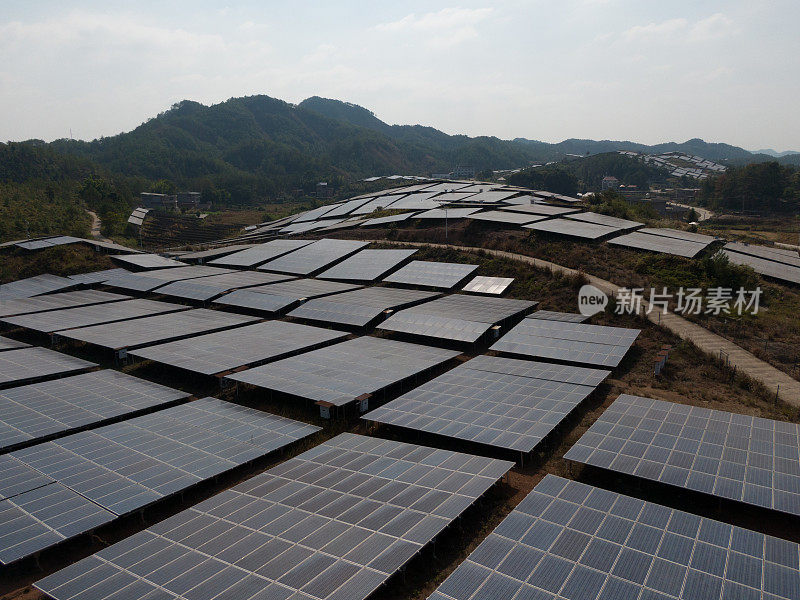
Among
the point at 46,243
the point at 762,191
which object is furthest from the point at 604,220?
the point at 46,243

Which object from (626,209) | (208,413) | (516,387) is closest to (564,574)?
(516,387)

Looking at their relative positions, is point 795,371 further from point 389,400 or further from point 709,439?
point 389,400

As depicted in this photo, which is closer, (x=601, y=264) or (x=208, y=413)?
(x=208, y=413)

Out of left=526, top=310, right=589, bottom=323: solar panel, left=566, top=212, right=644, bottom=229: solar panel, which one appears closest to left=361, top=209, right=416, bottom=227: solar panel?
left=566, top=212, right=644, bottom=229: solar panel

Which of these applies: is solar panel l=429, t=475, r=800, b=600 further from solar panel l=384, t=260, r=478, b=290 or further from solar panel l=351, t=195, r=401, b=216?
solar panel l=351, t=195, r=401, b=216

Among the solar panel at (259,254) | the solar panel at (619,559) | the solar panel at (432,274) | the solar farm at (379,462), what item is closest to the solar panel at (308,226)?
the solar panel at (259,254)

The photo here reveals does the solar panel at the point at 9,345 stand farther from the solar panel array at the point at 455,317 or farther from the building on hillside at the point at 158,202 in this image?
the building on hillside at the point at 158,202
